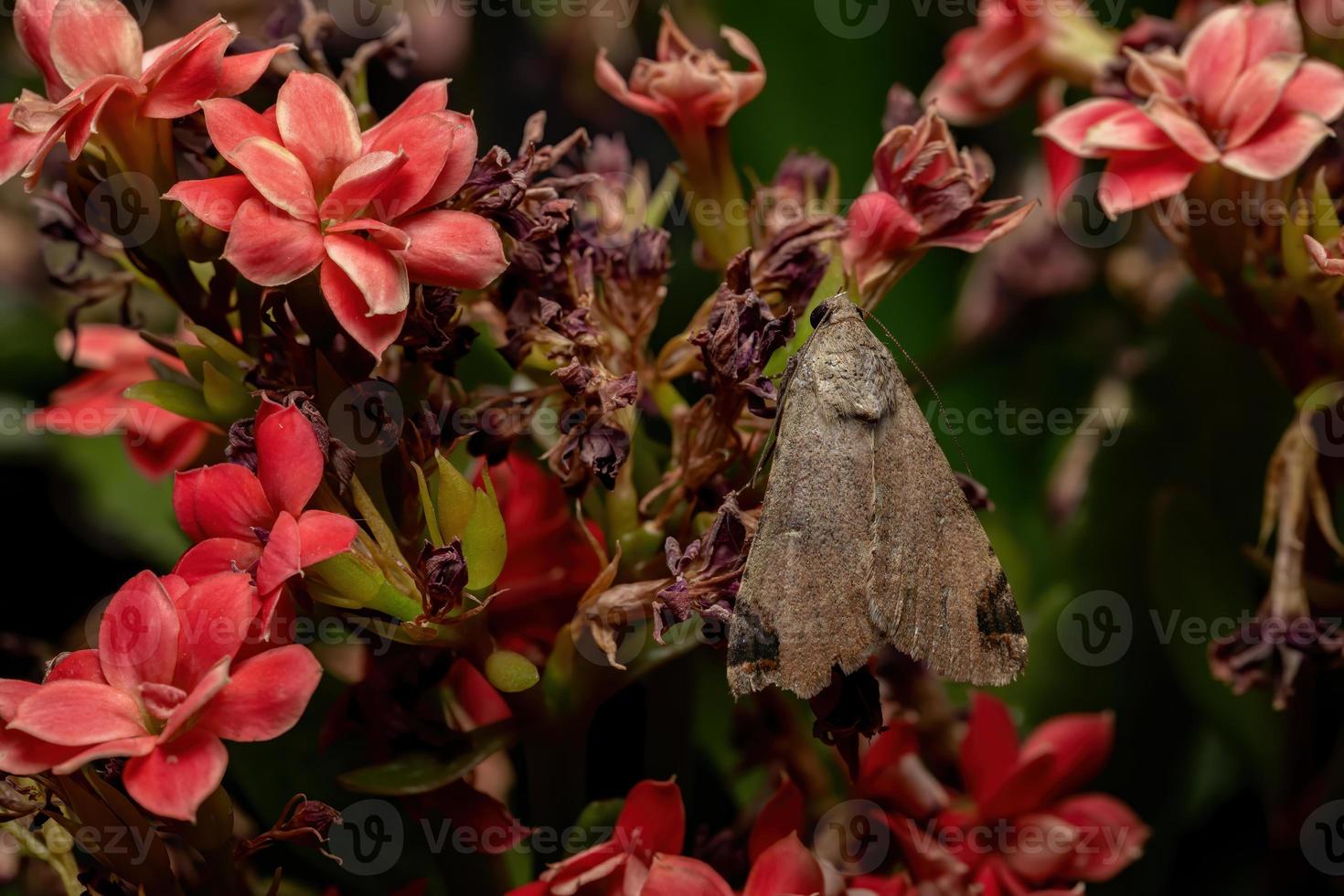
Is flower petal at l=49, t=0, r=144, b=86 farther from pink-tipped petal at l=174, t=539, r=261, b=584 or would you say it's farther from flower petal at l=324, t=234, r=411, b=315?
pink-tipped petal at l=174, t=539, r=261, b=584

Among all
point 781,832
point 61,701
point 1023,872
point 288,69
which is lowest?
point 1023,872

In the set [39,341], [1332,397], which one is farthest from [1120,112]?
[39,341]

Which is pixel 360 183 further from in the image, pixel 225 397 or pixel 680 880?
pixel 680 880

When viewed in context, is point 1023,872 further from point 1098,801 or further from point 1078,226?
point 1078,226

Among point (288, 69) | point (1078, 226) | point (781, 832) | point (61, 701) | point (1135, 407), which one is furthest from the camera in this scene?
point (1078, 226)

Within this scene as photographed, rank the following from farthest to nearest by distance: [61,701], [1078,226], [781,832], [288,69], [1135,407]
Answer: [1078,226] → [1135,407] → [288,69] → [781,832] → [61,701]

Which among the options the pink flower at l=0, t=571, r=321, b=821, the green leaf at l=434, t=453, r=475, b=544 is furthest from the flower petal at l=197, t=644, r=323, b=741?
the green leaf at l=434, t=453, r=475, b=544

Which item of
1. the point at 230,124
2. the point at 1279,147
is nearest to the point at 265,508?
the point at 230,124
